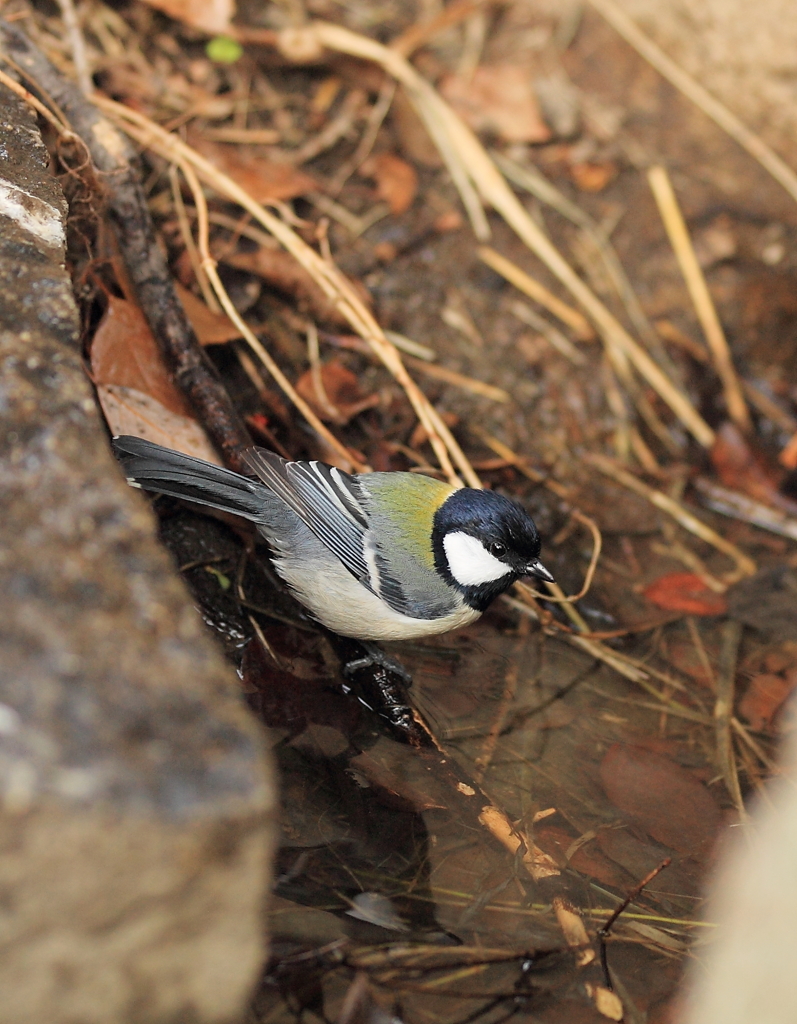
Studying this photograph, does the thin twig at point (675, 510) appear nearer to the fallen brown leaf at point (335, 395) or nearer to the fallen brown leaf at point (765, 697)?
the fallen brown leaf at point (765, 697)

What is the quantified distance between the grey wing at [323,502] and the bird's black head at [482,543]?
0.27 metres

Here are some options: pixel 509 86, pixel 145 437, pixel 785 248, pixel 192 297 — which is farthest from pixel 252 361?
pixel 785 248

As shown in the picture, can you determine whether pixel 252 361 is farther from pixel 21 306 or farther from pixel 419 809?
pixel 419 809

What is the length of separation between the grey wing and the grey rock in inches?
41.8

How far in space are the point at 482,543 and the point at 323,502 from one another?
536mm

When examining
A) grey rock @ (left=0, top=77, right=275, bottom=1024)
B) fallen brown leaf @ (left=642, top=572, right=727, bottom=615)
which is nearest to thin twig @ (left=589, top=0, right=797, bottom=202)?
fallen brown leaf @ (left=642, top=572, right=727, bottom=615)

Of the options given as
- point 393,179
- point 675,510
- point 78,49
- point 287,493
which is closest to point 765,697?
point 675,510

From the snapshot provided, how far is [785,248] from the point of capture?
485 cm

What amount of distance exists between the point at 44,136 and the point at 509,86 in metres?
2.79

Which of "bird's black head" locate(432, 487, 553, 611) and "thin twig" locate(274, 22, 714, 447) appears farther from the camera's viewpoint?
"thin twig" locate(274, 22, 714, 447)

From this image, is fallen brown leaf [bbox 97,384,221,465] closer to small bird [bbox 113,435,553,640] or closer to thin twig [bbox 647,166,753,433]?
small bird [bbox 113,435,553,640]

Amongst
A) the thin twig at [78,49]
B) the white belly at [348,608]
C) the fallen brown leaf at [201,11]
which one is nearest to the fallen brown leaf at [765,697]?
the white belly at [348,608]

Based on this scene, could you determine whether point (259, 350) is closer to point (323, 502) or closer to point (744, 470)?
point (323, 502)

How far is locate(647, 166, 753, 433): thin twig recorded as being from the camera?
4.64 metres
